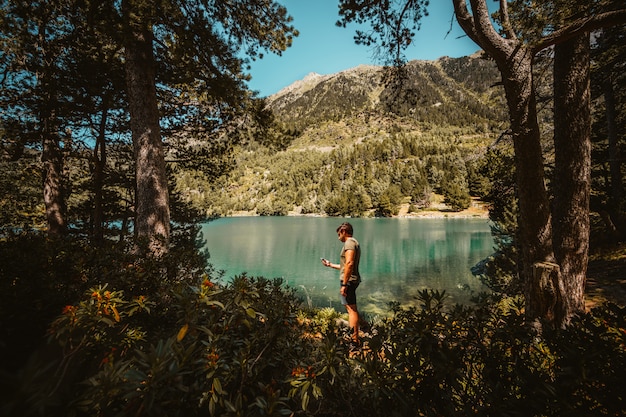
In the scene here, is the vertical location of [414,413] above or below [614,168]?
below

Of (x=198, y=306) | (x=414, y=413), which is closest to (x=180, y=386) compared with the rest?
(x=198, y=306)

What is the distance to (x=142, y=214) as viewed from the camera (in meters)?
5.55

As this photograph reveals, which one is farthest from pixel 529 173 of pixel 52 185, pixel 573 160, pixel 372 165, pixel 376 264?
pixel 372 165

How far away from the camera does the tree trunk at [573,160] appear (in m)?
4.00

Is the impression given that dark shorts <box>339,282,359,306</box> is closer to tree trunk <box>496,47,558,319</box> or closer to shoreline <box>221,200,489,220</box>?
tree trunk <box>496,47,558,319</box>

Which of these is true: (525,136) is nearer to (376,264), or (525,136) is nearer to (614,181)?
(614,181)

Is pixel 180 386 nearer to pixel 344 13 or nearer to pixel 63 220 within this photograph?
pixel 344 13

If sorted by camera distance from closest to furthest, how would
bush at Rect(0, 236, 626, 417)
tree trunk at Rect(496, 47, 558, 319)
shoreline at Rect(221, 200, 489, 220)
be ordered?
bush at Rect(0, 236, 626, 417)
tree trunk at Rect(496, 47, 558, 319)
shoreline at Rect(221, 200, 489, 220)

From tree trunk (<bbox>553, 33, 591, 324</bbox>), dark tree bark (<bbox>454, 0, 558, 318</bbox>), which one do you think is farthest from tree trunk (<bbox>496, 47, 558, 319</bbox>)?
tree trunk (<bbox>553, 33, 591, 324</bbox>)

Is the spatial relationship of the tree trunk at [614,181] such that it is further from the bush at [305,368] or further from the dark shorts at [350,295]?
the bush at [305,368]

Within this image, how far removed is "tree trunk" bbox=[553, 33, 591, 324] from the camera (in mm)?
4000

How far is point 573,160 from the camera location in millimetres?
4082

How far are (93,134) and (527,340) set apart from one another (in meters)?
11.8

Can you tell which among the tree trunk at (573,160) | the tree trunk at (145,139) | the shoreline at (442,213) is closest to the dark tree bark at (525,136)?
the tree trunk at (573,160)
